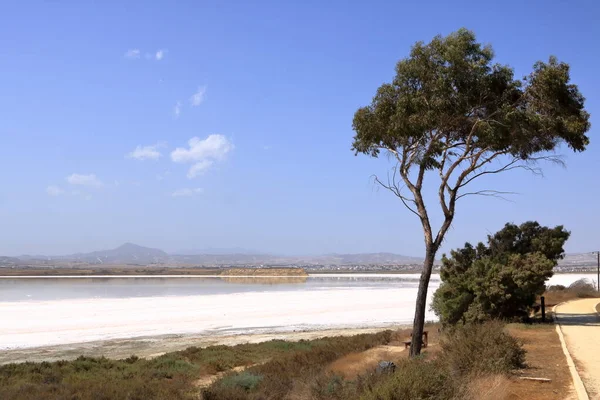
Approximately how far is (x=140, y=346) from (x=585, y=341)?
60.0 ft

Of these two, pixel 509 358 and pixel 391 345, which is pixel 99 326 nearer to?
pixel 391 345

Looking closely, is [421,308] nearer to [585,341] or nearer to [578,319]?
[585,341]

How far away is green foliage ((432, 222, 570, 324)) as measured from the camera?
20.4 m

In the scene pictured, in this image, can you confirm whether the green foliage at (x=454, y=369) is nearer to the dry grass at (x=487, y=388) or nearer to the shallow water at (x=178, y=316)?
the dry grass at (x=487, y=388)

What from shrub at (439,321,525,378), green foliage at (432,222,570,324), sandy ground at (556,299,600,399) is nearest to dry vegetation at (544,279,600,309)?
sandy ground at (556,299,600,399)

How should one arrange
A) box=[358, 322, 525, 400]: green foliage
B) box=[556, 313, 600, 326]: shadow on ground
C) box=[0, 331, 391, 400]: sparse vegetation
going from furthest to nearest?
box=[556, 313, 600, 326]: shadow on ground < box=[0, 331, 391, 400]: sparse vegetation < box=[358, 322, 525, 400]: green foliage

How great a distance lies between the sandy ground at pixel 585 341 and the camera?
10946mm

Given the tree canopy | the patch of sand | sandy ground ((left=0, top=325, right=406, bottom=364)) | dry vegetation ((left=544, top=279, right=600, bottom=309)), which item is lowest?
sandy ground ((left=0, top=325, right=406, bottom=364))

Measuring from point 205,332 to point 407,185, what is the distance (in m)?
18.3

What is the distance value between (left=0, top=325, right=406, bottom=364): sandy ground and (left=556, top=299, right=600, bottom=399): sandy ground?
31.1 feet

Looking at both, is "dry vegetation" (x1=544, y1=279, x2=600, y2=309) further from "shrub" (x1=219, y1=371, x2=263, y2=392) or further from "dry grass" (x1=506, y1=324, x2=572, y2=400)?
"shrub" (x1=219, y1=371, x2=263, y2=392)

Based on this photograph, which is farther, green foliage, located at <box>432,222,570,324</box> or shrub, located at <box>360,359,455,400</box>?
green foliage, located at <box>432,222,570,324</box>

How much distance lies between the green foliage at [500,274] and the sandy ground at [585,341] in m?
1.99

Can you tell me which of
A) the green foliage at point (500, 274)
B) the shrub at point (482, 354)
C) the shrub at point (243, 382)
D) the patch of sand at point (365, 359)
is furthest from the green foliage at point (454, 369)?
the green foliage at point (500, 274)
